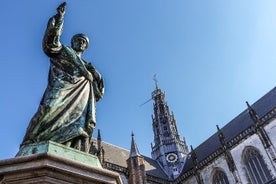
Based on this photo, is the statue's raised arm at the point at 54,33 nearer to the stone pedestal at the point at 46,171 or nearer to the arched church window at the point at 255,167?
the stone pedestal at the point at 46,171

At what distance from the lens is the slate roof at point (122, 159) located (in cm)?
2708

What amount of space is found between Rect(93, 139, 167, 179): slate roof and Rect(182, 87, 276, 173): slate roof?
326 cm

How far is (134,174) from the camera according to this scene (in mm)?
24062

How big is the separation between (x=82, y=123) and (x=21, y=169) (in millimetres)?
1036

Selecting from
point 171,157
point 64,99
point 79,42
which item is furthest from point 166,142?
point 64,99

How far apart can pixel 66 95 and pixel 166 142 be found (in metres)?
32.7

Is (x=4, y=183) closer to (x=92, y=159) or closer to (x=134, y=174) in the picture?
(x=92, y=159)

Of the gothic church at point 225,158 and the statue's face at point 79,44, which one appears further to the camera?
the gothic church at point 225,158

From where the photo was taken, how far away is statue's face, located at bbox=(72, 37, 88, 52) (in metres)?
4.02

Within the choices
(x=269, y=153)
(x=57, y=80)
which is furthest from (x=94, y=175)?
(x=269, y=153)

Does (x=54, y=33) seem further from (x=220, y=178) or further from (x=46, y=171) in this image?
(x=220, y=178)

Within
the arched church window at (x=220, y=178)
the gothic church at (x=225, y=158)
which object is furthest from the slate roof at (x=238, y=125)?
the arched church window at (x=220, y=178)

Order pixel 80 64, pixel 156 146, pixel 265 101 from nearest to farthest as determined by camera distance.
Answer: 1. pixel 80 64
2. pixel 265 101
3. pixel 156 146

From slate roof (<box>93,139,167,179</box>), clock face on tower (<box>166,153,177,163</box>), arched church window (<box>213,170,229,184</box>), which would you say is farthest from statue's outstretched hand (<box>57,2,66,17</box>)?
clock face on tower (<box>166,153,177,163</box>)
